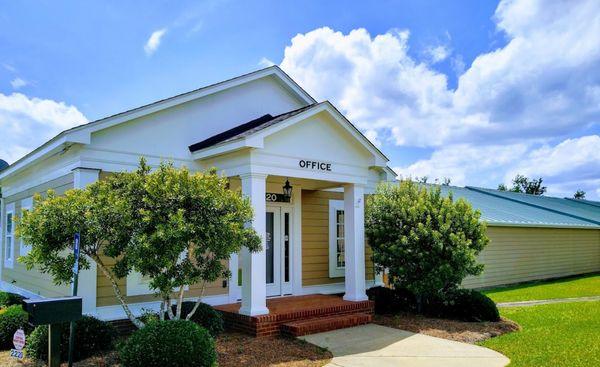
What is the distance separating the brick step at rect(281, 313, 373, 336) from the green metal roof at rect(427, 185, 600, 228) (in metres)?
9.31

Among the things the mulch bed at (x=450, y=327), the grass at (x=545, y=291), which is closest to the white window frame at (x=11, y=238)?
the mulch bed at (x=450, y=327)

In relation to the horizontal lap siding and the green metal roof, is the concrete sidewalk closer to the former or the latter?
the horizontal lap siding

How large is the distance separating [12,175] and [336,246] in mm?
9506

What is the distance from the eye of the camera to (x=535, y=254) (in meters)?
20.5

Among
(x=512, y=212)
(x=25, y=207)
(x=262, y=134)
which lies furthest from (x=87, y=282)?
(x=512, y=212)

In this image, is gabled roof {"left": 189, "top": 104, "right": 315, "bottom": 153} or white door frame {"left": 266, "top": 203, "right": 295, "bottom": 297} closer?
gabled roof {"left": 189, "top": 104, "right": 315, "bottom": 153}

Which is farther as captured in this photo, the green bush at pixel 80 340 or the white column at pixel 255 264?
the white column at pixel 255 264

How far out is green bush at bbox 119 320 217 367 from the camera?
19.7 feet

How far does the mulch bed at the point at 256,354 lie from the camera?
271 inches

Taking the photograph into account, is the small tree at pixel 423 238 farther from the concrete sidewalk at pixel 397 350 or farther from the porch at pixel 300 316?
the concrete sidewalk at pixel 397 350

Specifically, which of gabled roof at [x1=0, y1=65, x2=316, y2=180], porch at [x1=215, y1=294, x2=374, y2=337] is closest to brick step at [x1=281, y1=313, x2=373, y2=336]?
porch at [x1=215, y1=294, x2=374, y2=337]

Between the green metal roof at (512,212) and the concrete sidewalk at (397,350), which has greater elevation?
the green metal roof at (512,212)

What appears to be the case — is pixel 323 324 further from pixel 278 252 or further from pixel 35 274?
pixel 35 274

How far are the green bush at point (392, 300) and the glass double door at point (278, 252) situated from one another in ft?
7.06
